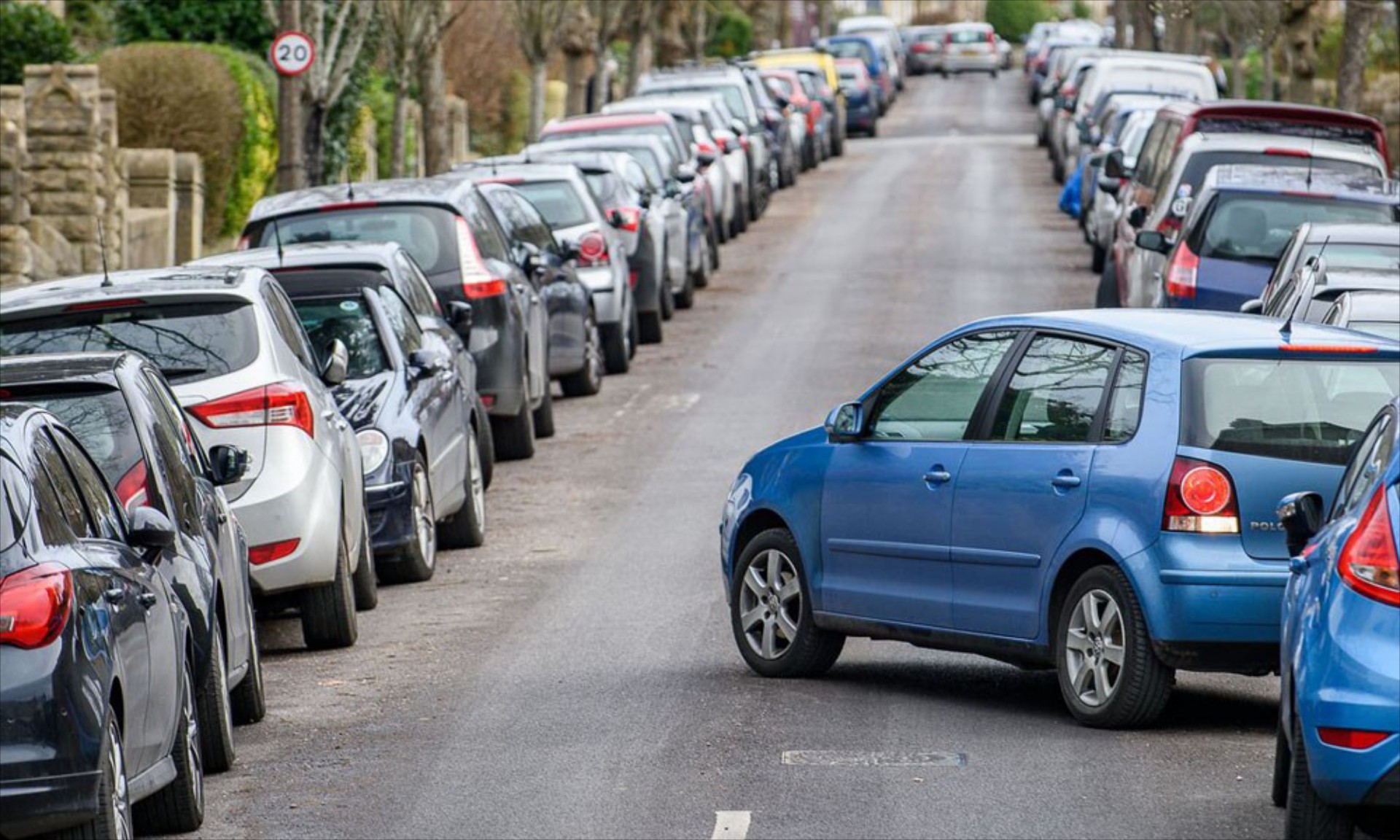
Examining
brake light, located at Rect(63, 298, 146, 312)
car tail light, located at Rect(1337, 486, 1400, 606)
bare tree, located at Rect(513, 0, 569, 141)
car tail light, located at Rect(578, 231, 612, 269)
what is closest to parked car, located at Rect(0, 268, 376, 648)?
brake light, located at Rect(63, 298, 146, 312)

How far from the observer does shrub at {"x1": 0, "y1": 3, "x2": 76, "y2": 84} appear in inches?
1179

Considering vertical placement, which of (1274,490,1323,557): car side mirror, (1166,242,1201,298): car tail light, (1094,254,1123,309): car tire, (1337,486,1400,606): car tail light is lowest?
(1094,254,1123,309): car tire

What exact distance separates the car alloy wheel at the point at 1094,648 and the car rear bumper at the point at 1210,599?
24 centimetres

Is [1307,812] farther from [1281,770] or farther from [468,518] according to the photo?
[468,518]

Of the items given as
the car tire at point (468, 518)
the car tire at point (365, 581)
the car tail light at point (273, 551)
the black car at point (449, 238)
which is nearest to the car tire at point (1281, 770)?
the car tail light at point (273, 551)

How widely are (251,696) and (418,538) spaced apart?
387 centimetres

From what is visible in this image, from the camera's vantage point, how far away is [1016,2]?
11544 centimetres

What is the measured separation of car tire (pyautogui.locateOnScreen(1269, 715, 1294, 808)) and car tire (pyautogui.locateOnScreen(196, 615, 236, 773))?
362cm

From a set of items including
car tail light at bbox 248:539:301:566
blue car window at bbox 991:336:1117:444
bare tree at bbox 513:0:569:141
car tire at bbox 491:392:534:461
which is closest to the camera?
blue car window at bbox 991:336:1117:444

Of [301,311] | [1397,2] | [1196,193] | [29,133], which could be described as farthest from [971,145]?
[301,311]

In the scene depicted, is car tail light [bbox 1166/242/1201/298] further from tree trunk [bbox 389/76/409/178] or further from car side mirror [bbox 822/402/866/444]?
tree trunk [bbox 389/76/409/178]

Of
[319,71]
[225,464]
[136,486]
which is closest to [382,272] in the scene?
[225,464]

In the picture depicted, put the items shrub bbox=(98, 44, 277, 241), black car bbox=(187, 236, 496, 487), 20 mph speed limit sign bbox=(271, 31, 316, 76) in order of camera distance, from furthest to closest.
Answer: shrub bbox=(98, 44, 277, 241) < 20 mph speed limit sign bbox=(271, 31, 316, 76) < black car bbox=(187, 236, 496, 487)

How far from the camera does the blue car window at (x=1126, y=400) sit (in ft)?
33.8
